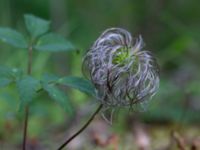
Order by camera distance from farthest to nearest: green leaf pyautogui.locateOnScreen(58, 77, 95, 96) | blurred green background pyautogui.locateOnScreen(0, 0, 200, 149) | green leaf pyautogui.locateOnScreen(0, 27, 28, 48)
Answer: blurred green background pyautogui.locateOnScreen(0, 0, 200, 149) → green leaf pyautogui.locateOnScreen(0, 27, 28, 48) → green leaf pyautogui.locateOnScreen(58, 77, 95, 96)

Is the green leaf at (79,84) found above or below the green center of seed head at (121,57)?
below

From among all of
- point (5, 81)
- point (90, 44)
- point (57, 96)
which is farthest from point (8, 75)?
Answer: point (90, 44)

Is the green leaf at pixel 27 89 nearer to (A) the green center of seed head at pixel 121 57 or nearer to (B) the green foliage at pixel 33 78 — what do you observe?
(B) the green foliage at pixel 33 78

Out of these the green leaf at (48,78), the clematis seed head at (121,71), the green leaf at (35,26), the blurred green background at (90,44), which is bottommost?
the blurred green background at (90,44)

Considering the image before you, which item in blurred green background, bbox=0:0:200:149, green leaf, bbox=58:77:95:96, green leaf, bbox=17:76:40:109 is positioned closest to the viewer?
green leaf, bbox=17:76:40:109

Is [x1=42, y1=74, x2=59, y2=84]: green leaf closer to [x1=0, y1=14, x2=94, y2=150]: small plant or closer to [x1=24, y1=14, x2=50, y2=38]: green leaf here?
[x1=0, y1=14, x2=94, y2=150]: small plant

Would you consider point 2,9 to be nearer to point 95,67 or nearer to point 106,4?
point 106,4

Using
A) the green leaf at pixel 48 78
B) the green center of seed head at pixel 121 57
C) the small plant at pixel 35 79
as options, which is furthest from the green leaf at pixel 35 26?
the green center of seed head at pixel 121 57

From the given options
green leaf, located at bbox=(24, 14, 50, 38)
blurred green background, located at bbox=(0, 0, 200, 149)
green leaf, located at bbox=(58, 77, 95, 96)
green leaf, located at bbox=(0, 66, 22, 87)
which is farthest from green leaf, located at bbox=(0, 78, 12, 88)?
blurred green background, located at bbox=(0, 0, 200, 149)
